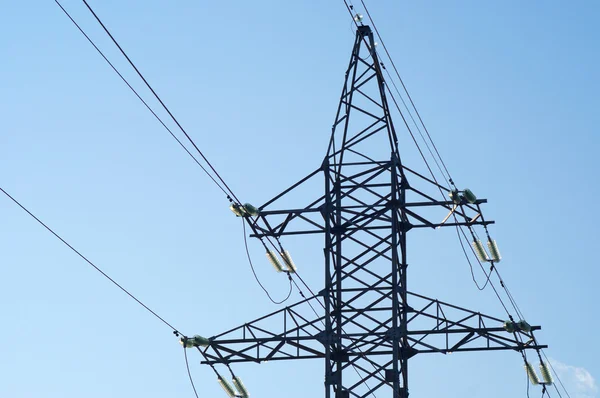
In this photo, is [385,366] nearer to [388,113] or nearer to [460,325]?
[460,325]

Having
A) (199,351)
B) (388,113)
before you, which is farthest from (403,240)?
(199,351)

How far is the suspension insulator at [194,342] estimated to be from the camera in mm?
34781

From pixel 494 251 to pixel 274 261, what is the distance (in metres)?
6.05

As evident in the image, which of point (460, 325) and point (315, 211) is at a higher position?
point (315, 211)

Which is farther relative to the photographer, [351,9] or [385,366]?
[351,9]

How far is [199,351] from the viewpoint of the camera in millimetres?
35031

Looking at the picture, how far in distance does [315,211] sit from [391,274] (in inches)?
101

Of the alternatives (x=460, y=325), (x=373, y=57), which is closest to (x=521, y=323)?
(x=460, y=325)

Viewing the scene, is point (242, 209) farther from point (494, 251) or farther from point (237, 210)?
point (494, 251)

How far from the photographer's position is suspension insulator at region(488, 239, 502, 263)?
37.3 meters

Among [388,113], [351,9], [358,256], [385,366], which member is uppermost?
[351,9]

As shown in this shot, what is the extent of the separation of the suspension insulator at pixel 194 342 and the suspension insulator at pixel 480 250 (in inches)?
309

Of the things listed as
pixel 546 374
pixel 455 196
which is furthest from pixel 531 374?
pixel 455 196

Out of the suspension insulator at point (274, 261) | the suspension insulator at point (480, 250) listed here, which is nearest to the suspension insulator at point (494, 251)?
the suspension insulator at point (480, 250)
